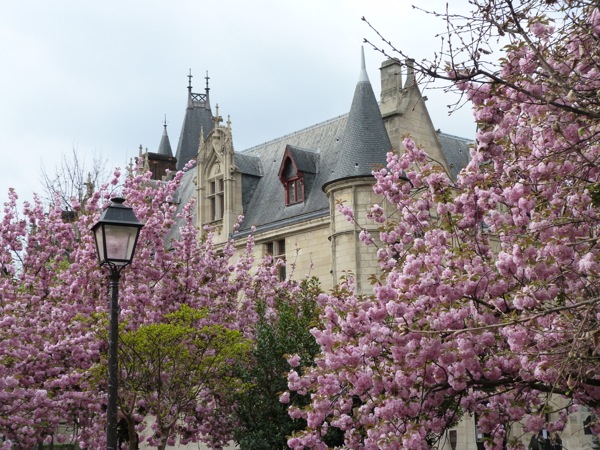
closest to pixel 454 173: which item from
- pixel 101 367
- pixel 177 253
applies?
pixel 177 253

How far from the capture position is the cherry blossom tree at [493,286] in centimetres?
994

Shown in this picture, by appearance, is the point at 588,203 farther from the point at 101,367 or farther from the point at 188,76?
the point at 188,76

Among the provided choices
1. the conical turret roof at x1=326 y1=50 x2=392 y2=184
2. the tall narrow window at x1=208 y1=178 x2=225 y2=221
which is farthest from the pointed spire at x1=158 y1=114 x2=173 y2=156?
the conical turret roof at x1=326 y1=50 x2=392 y2=184

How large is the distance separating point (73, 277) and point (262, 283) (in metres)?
6.53

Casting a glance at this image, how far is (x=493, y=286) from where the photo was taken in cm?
1085

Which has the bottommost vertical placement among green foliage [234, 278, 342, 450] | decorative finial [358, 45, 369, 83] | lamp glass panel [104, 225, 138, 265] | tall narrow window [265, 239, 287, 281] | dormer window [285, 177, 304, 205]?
green foliage [234, 278, 342, 450]

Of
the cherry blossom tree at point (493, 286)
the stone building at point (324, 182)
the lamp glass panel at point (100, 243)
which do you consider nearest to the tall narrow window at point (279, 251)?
the stone building at point (324, 182)

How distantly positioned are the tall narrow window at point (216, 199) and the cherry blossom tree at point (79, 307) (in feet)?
42.9

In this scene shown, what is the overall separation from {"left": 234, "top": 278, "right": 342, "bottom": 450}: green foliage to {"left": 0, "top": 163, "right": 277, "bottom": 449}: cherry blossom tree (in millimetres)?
1315

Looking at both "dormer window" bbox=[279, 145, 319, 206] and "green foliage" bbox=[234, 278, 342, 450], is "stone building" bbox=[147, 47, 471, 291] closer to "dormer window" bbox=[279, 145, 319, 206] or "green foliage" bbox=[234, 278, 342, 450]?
A: "dormer window" bbox=[279, 145, 319, 206]

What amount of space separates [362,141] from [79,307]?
1240 cm

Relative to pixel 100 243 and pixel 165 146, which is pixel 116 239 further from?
pixel 165 146

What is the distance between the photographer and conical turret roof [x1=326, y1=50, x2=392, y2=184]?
29.0 meters

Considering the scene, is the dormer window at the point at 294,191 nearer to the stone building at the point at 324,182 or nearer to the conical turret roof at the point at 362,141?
the stone building at the point at 324,182
